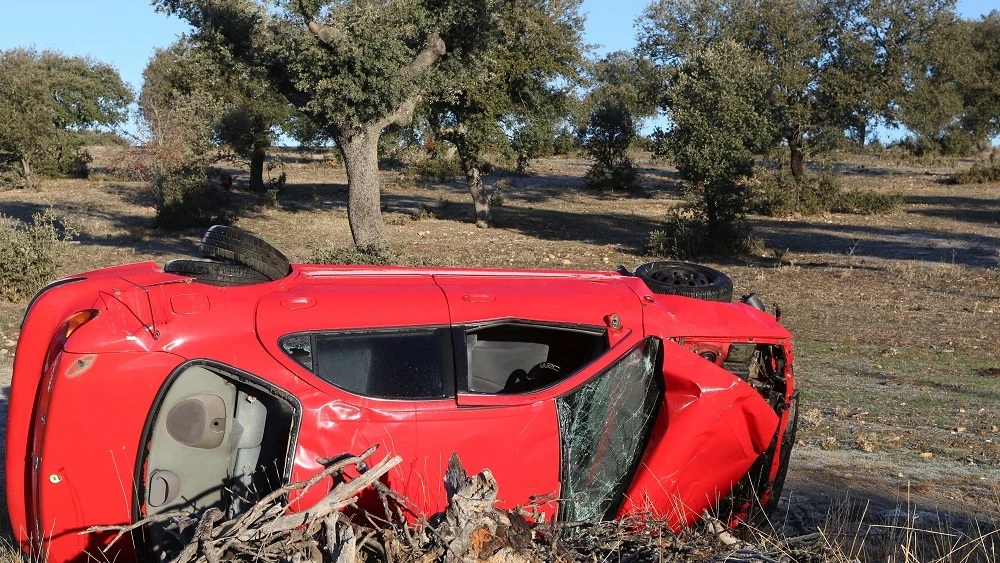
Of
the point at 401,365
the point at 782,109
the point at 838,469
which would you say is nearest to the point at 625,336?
the point at 401,365

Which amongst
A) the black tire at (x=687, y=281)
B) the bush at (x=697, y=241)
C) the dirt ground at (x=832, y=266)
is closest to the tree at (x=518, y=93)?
the dirt ground at (x=832, y=266)

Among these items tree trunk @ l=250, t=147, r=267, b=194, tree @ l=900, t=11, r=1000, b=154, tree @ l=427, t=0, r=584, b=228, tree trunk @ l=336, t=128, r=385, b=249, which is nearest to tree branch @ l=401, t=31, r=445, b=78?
tree trunk @ l=336, t=128, r=385, b=249

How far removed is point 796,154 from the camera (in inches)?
1319

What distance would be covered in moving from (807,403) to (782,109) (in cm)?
2344

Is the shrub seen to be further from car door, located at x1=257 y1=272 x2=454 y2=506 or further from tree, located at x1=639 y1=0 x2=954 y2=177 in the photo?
car door, located at x1=257 y1=272 x2=454 y2=506

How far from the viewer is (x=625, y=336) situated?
4586 mm

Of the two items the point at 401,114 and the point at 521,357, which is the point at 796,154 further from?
the point at 521,357

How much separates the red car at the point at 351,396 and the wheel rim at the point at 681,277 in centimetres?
39

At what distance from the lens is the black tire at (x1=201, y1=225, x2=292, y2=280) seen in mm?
4531

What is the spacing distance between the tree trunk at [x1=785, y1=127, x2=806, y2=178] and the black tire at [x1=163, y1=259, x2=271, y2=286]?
99.6 ft

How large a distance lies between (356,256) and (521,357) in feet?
40.9

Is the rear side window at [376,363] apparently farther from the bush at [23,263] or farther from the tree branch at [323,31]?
the tree branch at [323,31]

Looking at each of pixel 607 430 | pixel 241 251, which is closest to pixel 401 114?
pixel 241 251

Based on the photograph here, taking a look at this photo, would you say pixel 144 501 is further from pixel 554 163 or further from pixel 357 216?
pixel 554 163
